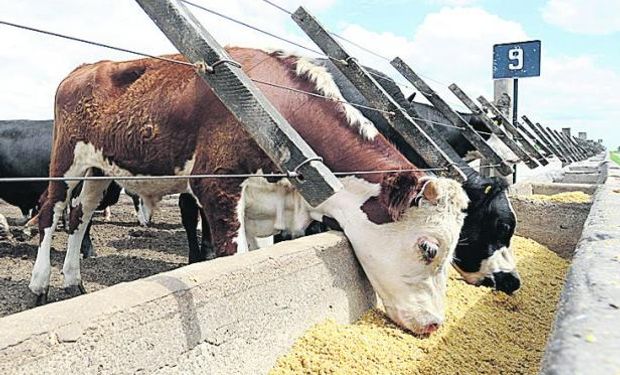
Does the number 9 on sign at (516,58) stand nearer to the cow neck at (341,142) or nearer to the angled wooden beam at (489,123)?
the angled wooden beam at (489,123)

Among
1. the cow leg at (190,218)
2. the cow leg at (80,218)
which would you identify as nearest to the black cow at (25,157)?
the cow leg at (190,218)

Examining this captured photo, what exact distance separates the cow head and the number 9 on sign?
447 cm

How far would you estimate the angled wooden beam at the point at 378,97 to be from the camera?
3.83m

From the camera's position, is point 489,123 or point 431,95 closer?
point 431,95

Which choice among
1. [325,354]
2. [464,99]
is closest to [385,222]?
[325,354]

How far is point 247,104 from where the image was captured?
2021 mm

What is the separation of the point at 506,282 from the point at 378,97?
1.48 m

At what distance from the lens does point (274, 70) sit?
12.7 ft

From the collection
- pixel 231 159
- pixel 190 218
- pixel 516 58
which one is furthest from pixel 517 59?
pixel 231 159

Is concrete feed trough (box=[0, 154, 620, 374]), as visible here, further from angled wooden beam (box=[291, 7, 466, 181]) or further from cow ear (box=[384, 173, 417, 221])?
angled wooden beam (box=[291, 7, 466, 181])

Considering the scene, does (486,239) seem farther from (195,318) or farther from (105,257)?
(105,257)

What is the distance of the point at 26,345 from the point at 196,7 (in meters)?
1.64

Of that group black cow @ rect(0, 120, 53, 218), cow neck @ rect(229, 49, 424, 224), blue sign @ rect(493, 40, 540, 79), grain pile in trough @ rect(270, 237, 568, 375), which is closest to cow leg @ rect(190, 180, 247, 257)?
cow neck @ rect(229, 49, 424, 224)

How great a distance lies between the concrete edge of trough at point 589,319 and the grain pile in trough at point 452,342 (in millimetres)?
918
